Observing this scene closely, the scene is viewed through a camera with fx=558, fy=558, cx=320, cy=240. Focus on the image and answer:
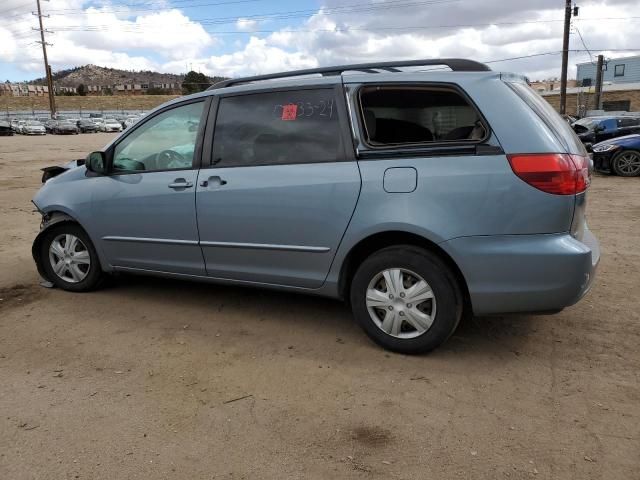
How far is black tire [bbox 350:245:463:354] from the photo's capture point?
347 cm

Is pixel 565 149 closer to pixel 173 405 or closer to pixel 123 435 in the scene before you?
pixel 173 405

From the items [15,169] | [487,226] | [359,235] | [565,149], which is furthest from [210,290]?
[15,169]

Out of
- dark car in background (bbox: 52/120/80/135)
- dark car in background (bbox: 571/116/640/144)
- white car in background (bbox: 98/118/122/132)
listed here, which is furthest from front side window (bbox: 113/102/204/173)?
white car in background (bbox: 98/118/122/132)

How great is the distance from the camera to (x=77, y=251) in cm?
505

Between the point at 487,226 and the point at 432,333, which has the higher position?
the point at 487,226

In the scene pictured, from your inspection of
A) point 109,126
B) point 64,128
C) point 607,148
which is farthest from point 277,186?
point 109,126

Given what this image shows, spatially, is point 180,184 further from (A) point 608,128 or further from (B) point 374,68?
(A) point 608,128

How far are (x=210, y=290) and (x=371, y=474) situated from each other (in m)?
2.92

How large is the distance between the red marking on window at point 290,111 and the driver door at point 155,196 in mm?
718

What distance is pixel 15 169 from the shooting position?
1809 cm

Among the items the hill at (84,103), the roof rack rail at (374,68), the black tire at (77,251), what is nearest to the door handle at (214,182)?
the roof rack rail at (374,68)

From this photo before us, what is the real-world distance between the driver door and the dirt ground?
480mm

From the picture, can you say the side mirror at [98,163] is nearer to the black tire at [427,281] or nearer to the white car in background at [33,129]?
the black tire at [427,281]

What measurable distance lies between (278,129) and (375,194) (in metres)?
0.93
